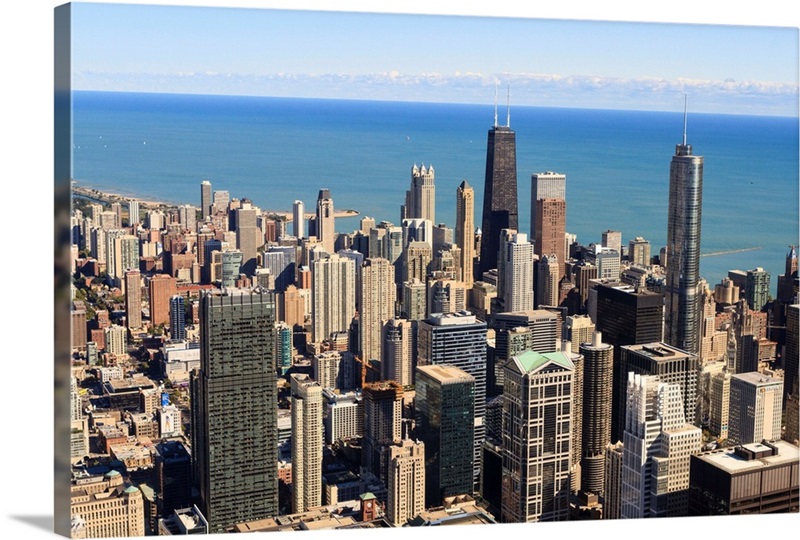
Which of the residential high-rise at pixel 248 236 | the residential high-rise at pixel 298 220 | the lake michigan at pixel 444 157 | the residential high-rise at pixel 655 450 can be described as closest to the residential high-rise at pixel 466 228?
the lake michigan at pixel 444 157

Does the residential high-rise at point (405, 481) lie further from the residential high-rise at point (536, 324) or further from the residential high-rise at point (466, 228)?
the residential high-rise at point (466, 228)

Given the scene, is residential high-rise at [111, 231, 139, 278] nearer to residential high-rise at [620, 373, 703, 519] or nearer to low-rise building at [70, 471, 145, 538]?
low-rise building at [70, 471, 145, 538]

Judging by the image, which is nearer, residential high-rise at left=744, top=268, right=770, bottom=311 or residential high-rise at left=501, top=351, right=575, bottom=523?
residential high-rise at left=501, top=351, right=575, bottom=523

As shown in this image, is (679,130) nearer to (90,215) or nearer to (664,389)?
(664,389)

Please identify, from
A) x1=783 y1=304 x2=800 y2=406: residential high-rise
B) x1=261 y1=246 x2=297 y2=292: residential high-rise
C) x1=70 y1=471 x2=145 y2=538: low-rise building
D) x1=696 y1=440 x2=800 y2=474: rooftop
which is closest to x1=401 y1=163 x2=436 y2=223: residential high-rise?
x1=261 y1=246 x2=297 y2=292: residential high-rise

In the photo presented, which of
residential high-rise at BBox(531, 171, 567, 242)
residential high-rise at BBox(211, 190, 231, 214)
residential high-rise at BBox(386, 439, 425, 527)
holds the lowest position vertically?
residential high-rise at BBox(386, 439, 425, 527)

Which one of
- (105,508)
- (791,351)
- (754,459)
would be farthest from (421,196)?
(105,508)

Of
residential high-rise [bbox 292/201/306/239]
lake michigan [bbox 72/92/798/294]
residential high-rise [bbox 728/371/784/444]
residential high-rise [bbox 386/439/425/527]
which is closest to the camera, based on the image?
residential high-rise [bbox 386/439/425/527]
